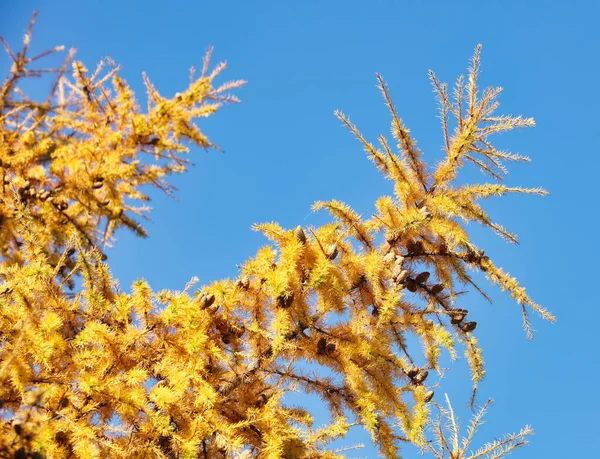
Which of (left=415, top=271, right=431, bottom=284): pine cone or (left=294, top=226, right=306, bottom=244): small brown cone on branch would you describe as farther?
(left=415, top=271, right=431, bottom=284): pine cone

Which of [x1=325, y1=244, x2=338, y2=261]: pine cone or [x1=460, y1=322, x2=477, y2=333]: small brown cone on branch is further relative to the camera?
[x1=460, y1=322, x2=477, y2=333]: small brown cone on branch

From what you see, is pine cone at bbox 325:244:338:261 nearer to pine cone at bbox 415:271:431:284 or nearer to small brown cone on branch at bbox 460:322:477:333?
pine cone at bbox 415:271:431:284

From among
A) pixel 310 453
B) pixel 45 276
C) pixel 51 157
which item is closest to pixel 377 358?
pixel 310 453

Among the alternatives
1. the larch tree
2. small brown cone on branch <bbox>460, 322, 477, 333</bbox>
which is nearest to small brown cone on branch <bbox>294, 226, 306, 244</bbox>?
the larch tree

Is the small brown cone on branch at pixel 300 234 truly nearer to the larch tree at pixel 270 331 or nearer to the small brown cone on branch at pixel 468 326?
the larch tree at pixel 270 331

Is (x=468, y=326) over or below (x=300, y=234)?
below

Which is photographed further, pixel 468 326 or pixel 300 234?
pixel 468 326

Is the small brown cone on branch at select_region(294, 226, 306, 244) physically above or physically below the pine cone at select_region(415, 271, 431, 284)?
below

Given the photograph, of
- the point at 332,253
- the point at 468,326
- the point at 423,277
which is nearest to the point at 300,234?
the point at 332,253

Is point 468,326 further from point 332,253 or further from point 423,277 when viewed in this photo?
point 332,253

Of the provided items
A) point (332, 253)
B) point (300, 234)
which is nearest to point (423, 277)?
point (332, 253)

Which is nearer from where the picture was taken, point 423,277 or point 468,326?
point 468,326

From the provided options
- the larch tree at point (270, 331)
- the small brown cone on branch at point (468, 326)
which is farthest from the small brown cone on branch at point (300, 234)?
the small brown cone on branch at point (468, 326)

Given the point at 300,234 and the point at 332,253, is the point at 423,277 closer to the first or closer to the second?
the point at 332,253
